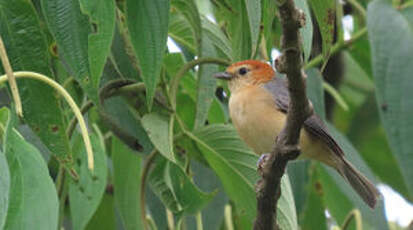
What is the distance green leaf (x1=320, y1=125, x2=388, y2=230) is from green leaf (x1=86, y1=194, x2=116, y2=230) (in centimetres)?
112

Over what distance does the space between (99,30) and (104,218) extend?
174cm

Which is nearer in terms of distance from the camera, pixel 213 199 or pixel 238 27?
pixel 238 27

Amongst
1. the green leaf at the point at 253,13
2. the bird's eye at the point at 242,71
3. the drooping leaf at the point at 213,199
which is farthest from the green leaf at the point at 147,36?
the bird's eye at the point at 242,71

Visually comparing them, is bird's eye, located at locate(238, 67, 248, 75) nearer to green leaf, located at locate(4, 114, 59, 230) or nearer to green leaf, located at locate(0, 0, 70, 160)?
green leaf, located at locate(0, 0, 70, 160)

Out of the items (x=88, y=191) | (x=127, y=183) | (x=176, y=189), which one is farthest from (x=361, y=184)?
(x=88, y=191)

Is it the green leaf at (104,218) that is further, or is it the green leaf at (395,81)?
the green leaf at (104,218)

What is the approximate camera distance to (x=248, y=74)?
4602 millimetres

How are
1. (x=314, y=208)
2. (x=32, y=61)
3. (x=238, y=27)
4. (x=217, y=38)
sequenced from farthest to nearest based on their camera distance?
(x=314, y=208) → (x=217, y=38) → (x=238, y=27) → (x=32, y=61)

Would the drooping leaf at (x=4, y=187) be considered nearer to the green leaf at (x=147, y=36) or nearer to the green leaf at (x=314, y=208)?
the green leaf at (x=147, y=36)

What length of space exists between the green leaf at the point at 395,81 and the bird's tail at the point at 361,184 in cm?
41

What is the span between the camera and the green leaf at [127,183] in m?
3.53

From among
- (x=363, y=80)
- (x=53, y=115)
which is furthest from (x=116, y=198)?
(x=363, y=80)

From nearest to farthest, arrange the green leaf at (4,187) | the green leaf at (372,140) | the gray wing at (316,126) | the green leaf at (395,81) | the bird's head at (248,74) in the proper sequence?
1. the green leaf at (4,187)
2. the green leaf at (395,81)
3. the gray wing at (316,126)
4. the bird's head at (248,74)
5. the green leaf at (372,140)

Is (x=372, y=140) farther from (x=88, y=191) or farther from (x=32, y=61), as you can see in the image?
(x=32, y=61)
